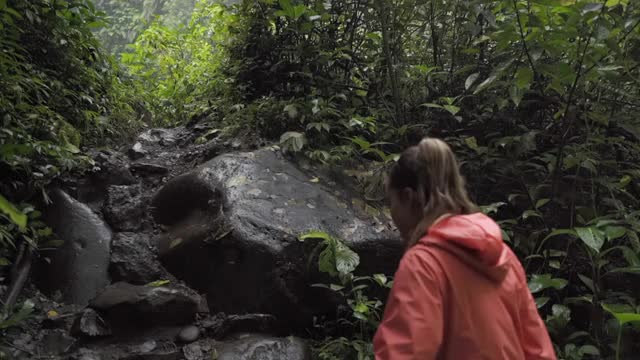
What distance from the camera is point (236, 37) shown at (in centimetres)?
748

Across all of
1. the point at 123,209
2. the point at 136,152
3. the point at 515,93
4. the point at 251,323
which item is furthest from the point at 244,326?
the point at 136,152

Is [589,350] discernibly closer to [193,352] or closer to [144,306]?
[193,352]

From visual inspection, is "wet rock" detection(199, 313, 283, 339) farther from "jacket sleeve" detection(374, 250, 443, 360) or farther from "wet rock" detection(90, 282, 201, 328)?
"jacket sleeve" detection(374, 250, 443, 360)

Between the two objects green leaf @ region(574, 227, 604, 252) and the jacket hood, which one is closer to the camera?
the jacket hood

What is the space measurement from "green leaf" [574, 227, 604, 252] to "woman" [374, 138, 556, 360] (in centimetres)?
184

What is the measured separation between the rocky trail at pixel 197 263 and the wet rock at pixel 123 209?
1 cm

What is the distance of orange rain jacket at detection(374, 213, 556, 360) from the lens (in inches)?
65.9

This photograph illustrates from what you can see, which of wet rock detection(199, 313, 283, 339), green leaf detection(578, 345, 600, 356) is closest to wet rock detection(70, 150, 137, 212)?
wet rock detection(199, 313, 283, 339)

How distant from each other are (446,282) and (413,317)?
18 cm

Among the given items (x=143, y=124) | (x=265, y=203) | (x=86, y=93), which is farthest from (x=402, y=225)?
(x=143, y=124)

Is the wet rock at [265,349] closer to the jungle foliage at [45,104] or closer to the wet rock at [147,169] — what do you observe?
the jungle foliage at [45,104]

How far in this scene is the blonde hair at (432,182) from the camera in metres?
1.85

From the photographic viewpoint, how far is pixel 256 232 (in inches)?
173

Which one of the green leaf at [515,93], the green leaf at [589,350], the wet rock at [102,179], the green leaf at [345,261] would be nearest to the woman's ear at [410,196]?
the green leaf at [345,261]
